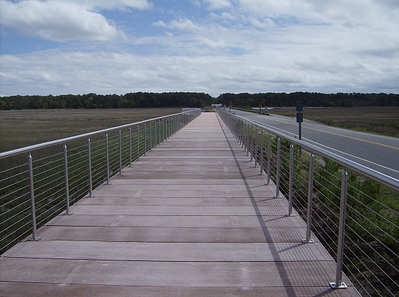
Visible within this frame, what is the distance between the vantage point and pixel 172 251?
3543mm

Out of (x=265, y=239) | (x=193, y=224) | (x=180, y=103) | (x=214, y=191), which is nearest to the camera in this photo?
(x=265, y=239)

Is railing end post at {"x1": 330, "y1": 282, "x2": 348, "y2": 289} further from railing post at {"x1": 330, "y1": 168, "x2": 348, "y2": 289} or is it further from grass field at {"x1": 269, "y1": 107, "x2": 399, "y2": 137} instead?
grass field at {"x1": 269, "y1": 107, "x2": 399, "y2": 137}

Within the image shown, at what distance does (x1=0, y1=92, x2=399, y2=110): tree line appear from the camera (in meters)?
116

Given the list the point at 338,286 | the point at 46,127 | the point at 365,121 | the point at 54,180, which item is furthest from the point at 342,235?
the point at 365,121

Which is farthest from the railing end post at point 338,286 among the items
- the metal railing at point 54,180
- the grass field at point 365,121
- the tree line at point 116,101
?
the tree line at point 116,101

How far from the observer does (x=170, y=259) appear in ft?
11.0

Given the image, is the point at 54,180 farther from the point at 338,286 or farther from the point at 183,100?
the point at 183,100

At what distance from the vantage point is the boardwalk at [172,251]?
2.88m

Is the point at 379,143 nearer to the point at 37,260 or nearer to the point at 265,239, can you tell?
the point at 265,239

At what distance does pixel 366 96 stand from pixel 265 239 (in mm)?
138270

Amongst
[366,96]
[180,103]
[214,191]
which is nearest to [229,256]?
[214,191]

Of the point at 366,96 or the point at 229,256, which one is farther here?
the point at 366,96

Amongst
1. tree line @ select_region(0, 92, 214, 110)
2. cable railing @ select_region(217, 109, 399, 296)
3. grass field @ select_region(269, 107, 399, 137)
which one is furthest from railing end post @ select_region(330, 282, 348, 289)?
tree line @ select_region(0, 92, 214, 110)

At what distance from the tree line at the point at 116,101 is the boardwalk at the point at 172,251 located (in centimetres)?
10603
